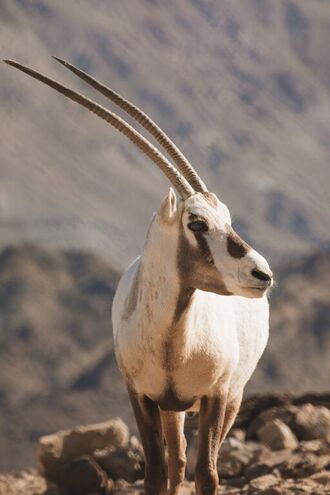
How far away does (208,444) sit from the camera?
6.78 meters

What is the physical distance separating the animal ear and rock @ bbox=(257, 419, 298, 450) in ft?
17.9

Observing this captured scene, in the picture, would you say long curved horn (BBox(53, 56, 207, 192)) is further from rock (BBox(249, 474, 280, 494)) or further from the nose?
rock (BBox(249, 474, 280, 494))

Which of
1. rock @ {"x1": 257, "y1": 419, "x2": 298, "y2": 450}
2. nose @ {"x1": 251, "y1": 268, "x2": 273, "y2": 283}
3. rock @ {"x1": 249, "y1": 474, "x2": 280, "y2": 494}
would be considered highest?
nose @ {"x1": 251, "y1": 268, "x2": 273, "y2": 283}

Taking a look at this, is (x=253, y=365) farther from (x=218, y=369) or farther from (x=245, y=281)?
(x=245, y=281)

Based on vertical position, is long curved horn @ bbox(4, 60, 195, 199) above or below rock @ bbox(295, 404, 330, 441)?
above

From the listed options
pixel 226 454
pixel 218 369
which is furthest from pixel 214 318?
pixel 226 454

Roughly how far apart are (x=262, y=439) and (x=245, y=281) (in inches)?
236

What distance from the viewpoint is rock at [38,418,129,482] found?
11.8 metres

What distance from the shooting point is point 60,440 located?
39.3 feet

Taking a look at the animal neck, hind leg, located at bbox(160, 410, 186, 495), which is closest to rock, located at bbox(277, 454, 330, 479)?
hind leg, located at bbox(160, 410, 186, 495)

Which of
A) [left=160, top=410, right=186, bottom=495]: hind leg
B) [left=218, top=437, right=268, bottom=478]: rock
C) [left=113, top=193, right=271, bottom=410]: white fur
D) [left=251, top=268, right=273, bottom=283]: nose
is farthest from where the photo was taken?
[left=218, top=437, right=268, bottom=478]: rock

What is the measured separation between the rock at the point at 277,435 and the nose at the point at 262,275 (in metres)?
5.65

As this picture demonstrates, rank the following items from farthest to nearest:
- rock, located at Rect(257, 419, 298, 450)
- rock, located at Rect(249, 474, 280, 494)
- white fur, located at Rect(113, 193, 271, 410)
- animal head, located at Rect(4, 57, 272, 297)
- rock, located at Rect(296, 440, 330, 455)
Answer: rock, located at Rect(257, 419, 298, 450) → rock, located at Rect(296, 440, 330, 455) → rock, located at Rect(249, 474, 280, 494) → white fur, located at Rect(113, 193, 271, 410) → animal head, located at Rect(4, 57, 272, 297)

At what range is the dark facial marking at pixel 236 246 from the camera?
6.00 m
